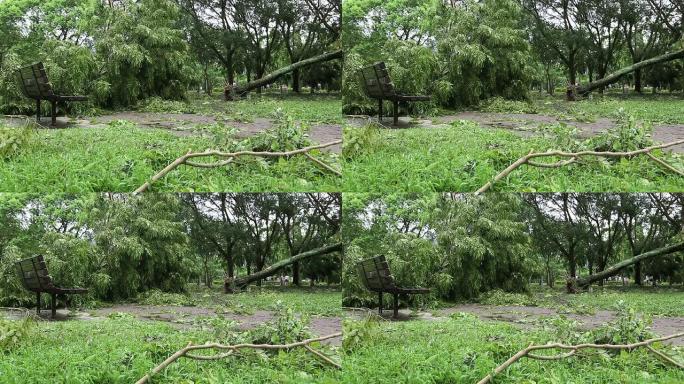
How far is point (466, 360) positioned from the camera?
4.38 m

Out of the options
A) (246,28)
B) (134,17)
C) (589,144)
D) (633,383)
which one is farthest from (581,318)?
(134,17)

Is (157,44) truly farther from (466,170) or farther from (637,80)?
(637,80)

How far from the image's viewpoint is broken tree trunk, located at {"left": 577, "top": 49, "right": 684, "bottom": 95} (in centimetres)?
491

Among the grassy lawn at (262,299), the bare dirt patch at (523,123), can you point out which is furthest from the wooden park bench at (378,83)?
the grassy lawn at (262,299)

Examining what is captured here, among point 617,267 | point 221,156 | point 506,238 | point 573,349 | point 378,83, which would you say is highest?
point 378,83

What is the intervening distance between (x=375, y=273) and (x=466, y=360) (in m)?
0.80

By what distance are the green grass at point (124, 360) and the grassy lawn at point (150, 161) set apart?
963 millimetres

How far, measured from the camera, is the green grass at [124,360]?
13.8ft

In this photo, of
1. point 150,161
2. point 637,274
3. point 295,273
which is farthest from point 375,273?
point 637,274

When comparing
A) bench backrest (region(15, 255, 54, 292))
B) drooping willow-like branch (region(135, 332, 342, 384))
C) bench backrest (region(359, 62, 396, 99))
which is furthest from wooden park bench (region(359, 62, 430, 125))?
bench backrest (region(15, 255, 54, 292))

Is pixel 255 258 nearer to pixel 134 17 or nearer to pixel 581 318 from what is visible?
pixel 134 17

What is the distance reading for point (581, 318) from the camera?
4.98 m

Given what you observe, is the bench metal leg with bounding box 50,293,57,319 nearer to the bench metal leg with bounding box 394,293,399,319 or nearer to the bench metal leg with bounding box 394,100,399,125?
the bench metal leg with bounding box 394,293,399,319

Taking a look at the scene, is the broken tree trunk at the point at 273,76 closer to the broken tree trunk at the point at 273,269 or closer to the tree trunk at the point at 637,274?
the broken tree trunk at the point at 273,269
